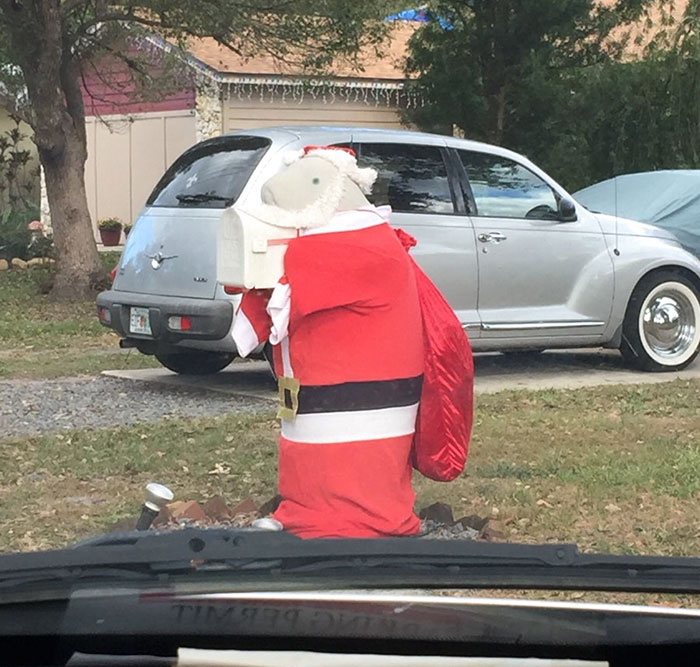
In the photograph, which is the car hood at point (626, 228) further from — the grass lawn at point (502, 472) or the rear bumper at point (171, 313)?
the rear bumper at point (171, 313)

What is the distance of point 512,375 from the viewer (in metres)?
9.91

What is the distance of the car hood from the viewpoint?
989cm

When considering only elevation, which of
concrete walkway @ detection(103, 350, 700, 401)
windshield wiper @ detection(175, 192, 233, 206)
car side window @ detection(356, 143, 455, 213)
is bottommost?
concrete walkway @ detection(103, 350, 700, 401)

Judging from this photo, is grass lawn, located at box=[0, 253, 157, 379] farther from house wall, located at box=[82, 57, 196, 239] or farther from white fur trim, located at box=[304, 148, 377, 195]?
white fur trim, located at box=[304, 148, 377, 195]

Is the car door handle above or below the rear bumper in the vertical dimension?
above

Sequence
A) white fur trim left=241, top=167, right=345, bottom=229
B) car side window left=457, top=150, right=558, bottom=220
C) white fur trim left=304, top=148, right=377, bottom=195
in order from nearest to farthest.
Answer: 1. white fur trim left=241, top=167, right=345, bottom=229
2. white fur trim left=304, top=148, right=377, bottom=195
3. car side window left=457, top=150, right=558, bottom=220

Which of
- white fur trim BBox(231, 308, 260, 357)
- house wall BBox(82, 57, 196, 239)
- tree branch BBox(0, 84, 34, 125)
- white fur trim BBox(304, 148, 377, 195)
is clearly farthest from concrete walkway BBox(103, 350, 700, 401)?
house wall BBox(82, 57, 196, 239)

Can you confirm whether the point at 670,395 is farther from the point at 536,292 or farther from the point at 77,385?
the point at 77,385

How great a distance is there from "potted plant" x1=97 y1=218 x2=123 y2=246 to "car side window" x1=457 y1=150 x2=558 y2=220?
14816 millimetres

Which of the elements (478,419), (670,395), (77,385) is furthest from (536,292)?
(77,385)

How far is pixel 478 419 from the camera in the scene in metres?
7.91

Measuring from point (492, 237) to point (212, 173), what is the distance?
2.02m

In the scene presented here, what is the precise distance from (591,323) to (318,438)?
612cm

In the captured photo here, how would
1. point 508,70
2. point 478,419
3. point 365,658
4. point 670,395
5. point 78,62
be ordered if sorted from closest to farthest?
point 365,658 < point 478,419 < point 670,395 < point 78,62 < point 508,70
